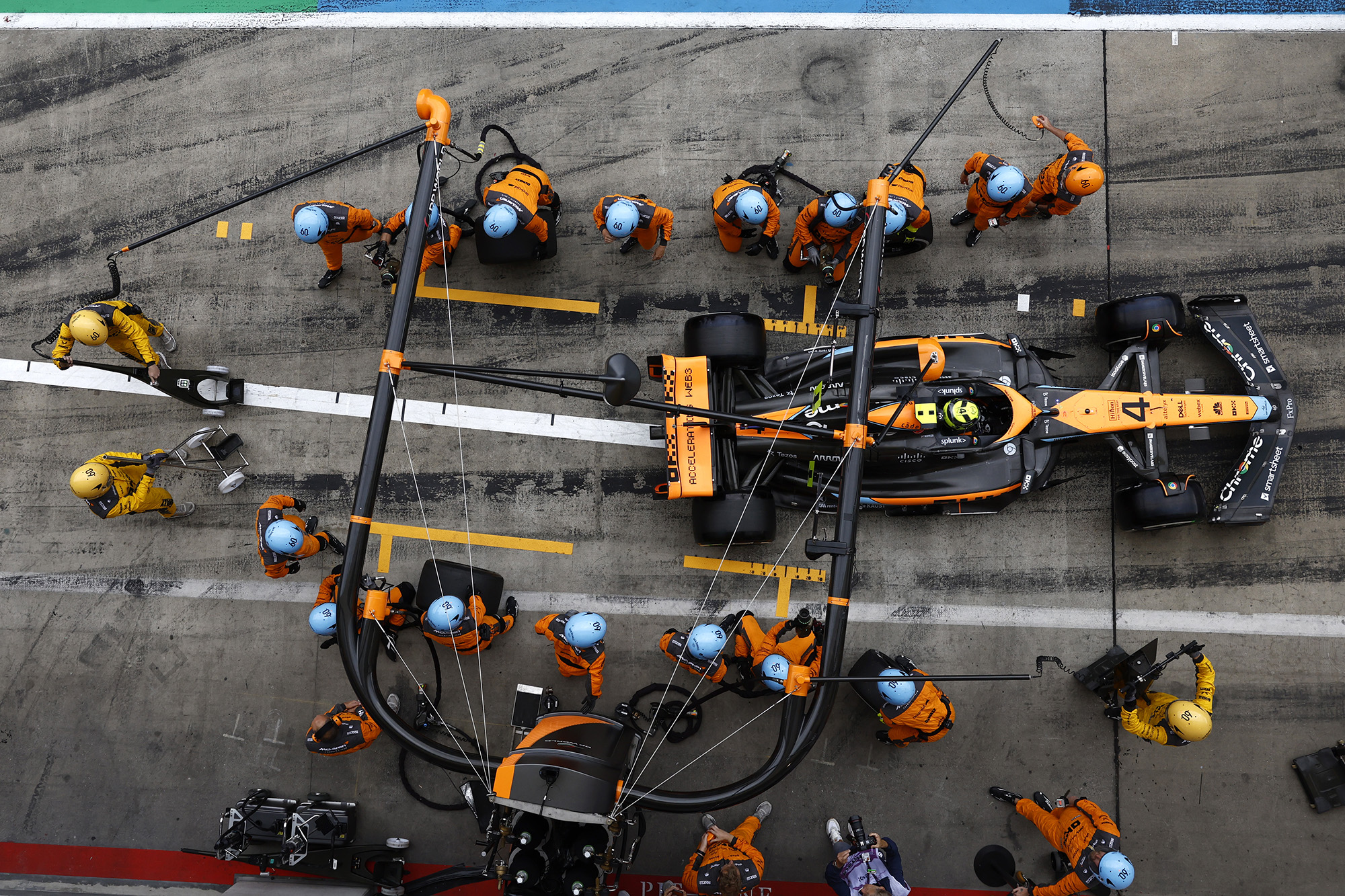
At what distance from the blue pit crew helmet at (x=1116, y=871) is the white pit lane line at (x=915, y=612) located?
2.19 meters

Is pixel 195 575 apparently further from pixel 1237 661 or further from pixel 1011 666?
pixel 1237 661

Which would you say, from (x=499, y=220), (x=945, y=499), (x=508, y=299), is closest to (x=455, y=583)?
(x=508, y=299)

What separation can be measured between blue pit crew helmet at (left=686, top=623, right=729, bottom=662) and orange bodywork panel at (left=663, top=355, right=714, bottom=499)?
4.25ft

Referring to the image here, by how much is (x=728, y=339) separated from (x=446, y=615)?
378 cm

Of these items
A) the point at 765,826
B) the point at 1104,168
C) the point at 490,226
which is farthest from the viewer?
Result: the point at 1104,168

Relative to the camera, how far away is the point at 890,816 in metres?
7.60

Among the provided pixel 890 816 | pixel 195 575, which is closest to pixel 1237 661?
pixel 890 816

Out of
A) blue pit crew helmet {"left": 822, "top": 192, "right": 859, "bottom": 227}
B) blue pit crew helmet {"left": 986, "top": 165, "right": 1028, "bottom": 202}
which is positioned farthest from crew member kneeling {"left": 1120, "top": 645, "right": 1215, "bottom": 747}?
blue pit crew helmet {"left": 822, "top": 192, "right": 859, "bottom": 227}

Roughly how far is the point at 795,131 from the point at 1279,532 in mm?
6868

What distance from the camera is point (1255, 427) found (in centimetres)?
733

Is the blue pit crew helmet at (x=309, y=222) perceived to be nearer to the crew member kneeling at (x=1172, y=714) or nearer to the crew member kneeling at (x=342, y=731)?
the crew member kneeling at (x=342, y=731)

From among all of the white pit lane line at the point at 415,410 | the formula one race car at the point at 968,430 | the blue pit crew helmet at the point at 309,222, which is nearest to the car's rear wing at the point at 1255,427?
the formula one race car at the point at 968,430

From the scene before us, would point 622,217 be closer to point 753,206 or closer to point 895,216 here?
point 753,206

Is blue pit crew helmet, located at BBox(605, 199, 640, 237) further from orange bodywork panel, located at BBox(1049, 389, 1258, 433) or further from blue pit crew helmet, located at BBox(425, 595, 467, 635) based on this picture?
orange bodywork panel, located at BBox(1049, 389, 1258, 433)
